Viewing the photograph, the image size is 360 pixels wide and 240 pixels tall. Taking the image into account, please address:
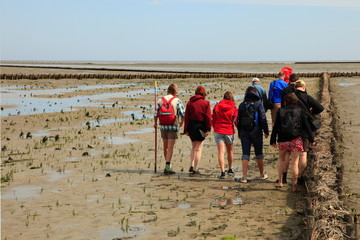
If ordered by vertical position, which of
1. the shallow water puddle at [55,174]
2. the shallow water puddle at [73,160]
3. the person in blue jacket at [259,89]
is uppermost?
the person in blue jacket at [259,89]

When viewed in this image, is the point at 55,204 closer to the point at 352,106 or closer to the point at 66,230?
the point at 66,230

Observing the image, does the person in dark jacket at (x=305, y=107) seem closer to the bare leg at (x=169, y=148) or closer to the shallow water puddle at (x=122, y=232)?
the bare leg at (x=169, y=148)

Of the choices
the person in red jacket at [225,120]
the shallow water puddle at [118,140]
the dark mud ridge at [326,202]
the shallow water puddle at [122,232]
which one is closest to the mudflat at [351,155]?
the dark mud ridge at [326,202]

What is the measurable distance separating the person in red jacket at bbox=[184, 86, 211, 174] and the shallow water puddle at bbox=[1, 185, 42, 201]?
139 inches

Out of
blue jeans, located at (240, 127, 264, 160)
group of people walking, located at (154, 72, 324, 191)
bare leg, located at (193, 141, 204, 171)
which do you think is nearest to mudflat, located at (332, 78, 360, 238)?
group of people walking, located at (154, 72, 324, 191)

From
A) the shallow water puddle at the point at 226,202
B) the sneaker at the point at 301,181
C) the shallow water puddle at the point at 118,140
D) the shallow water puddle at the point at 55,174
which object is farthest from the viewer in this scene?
the shallow water puddle at the point at 118,140

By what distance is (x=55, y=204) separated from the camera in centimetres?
889

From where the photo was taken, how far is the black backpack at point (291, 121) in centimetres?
918

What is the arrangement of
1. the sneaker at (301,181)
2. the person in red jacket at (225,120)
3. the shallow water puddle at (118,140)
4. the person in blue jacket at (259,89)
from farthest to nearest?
1. the shallow water puddle at (118,140)
2. the person in blue jacket at (259,89)
3. the person in red jacket at (225,120)
4. the sneaker at (301,181)

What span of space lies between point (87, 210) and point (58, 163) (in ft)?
14.9

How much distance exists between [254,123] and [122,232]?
13.2 ft

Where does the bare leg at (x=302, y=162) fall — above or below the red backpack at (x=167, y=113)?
below

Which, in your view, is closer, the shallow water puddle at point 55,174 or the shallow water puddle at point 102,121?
the shallow water puddle at point 55,174

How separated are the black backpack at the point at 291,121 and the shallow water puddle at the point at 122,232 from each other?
3.43m
